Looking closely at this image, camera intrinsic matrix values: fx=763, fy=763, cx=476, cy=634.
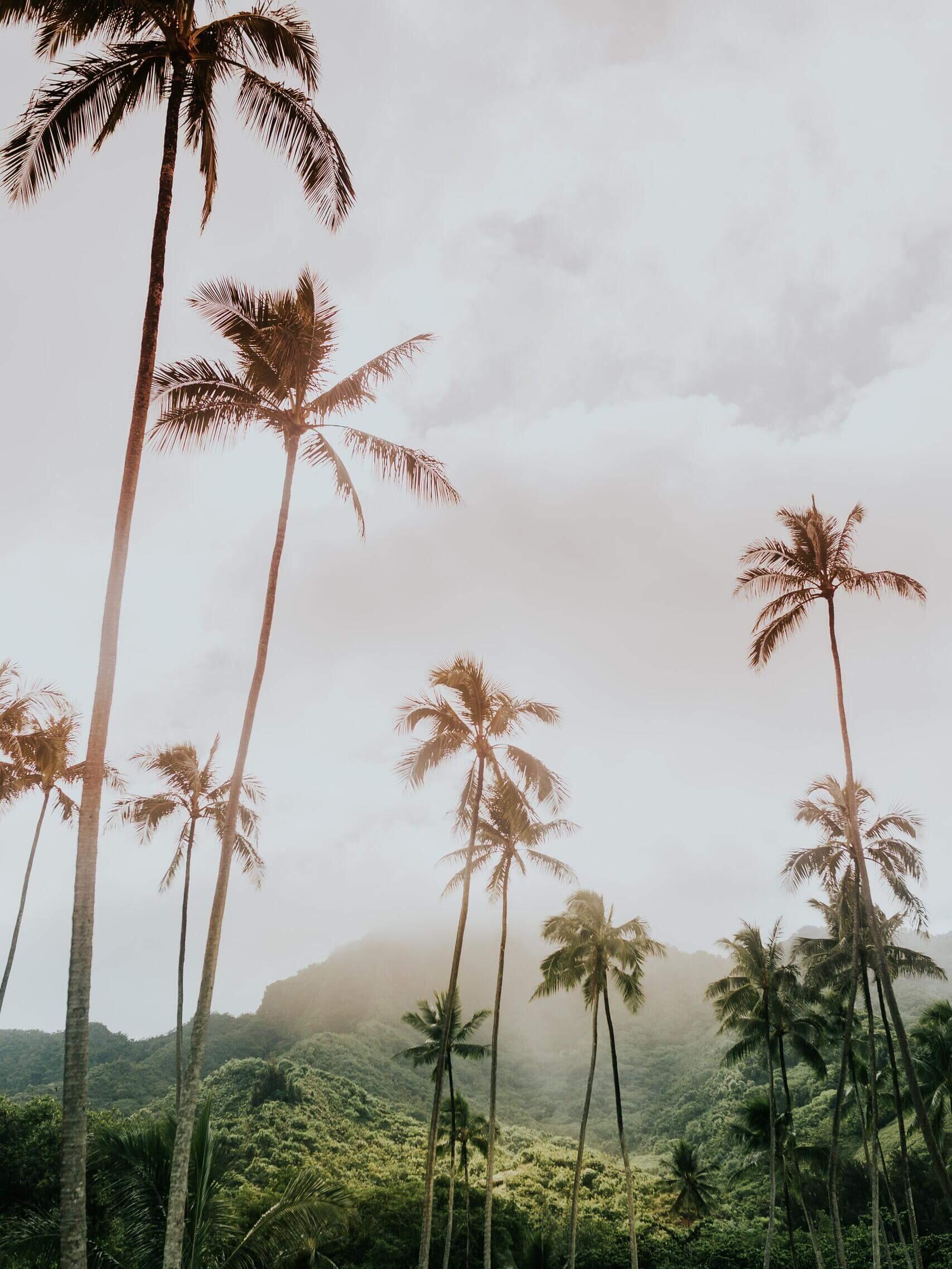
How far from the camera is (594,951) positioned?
1113 inches

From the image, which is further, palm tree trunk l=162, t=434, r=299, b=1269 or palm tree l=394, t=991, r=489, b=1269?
palm tree l=394, t=991, r=489, b=1269

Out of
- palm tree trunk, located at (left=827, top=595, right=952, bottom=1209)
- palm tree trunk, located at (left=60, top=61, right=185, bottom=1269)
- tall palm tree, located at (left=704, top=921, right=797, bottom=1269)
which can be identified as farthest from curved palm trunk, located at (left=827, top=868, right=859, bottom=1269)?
palm tree trunk, located at (left=60, top=61, right=185, bottom=1269)

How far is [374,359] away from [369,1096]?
5660cm

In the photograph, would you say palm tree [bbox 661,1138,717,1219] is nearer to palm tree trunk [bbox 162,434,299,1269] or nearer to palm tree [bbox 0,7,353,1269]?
palm tree trunk [bbox 162,434,299,1269]

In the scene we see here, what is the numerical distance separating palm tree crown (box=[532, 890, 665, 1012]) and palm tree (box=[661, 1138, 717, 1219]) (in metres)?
20.2

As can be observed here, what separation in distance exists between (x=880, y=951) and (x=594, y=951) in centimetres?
1313

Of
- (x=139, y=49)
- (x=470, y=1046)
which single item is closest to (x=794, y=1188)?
(x=470, y=1046)

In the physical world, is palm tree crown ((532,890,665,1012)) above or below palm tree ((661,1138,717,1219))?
above

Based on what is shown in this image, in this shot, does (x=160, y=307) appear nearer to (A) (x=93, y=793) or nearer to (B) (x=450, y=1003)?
(A) (x=93, y=793)

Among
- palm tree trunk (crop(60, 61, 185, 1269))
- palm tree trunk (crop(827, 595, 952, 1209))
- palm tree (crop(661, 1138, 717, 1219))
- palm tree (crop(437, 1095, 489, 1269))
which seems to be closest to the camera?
palm tree trunk (crop(60, 61, 185, 1269))

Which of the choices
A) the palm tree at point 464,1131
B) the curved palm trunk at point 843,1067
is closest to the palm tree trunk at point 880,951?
the curved palm trunk at point 843,1067

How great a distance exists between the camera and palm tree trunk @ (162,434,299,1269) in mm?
9922

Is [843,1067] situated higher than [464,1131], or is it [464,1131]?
[843,1067]

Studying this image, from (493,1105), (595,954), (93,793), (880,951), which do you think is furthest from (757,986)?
(93,793)
